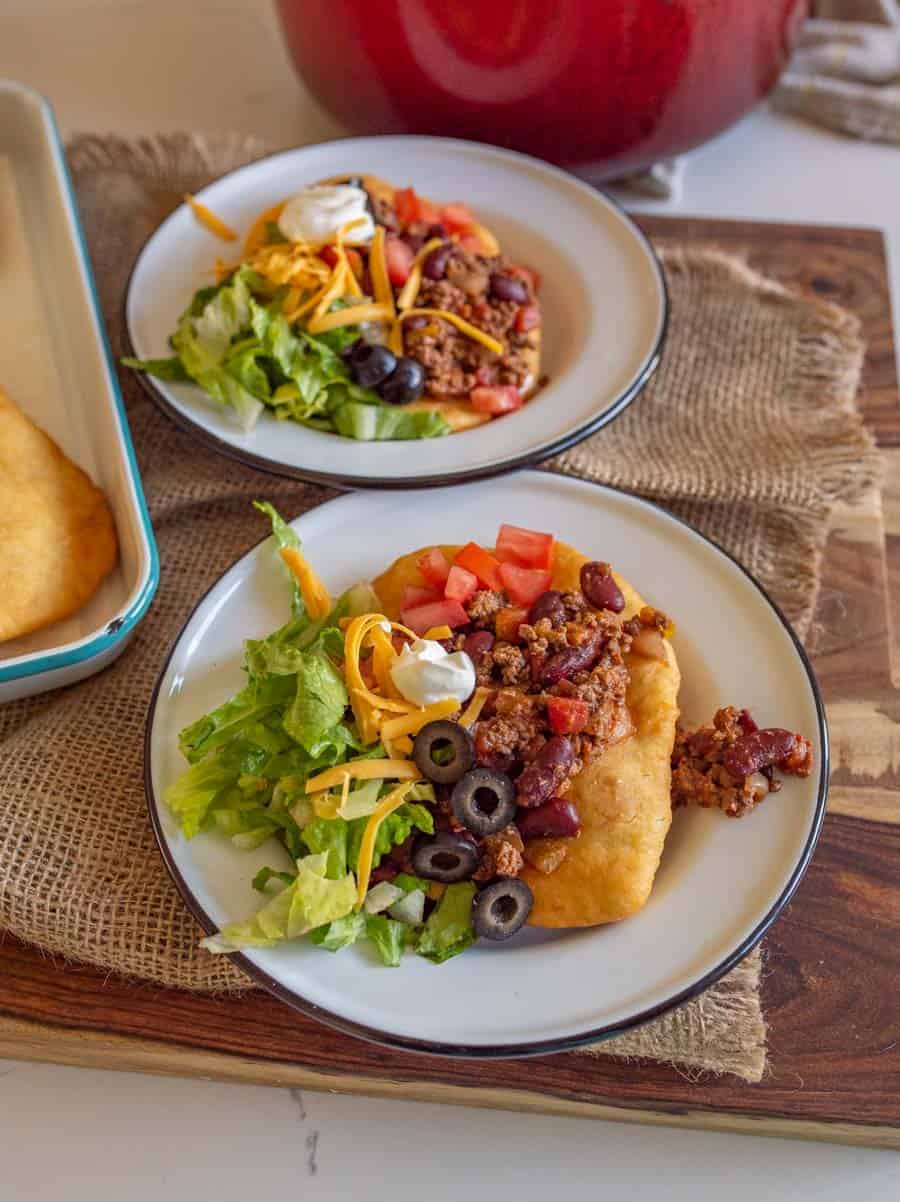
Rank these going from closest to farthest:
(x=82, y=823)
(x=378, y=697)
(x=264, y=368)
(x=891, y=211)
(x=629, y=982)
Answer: (x=629, y=982)
(x=378, y=697)
(x=82, y=823)
(x=264, y=368)
(x=891, y=211)

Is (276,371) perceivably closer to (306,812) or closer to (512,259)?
(512,259)

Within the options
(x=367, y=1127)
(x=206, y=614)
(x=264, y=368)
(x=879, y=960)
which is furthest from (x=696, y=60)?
(x=367, y=1127)

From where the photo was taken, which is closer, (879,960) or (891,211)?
(879,960)

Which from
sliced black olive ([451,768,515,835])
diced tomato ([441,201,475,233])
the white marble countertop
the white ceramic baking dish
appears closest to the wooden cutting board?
the white marble countertop

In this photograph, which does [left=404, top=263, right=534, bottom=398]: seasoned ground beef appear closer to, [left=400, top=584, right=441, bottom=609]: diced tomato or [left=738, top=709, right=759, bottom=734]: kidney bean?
[left=400, top=584, right=441, bottom=609]: diced tomato

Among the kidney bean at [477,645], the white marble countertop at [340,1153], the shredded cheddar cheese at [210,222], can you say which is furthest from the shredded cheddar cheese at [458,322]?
the white marble countertop at [340,1153]

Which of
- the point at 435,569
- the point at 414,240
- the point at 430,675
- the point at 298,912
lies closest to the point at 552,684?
the point at 430,675

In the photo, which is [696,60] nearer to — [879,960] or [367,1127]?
[879,960]
